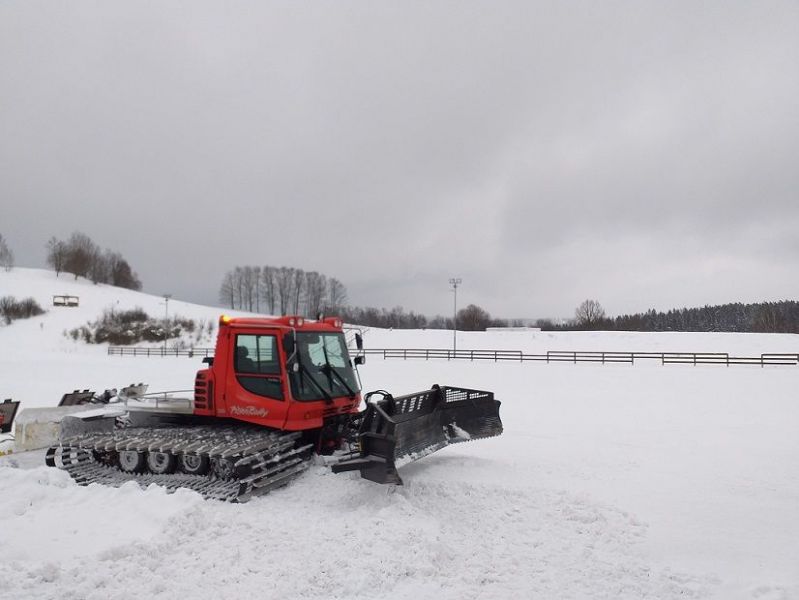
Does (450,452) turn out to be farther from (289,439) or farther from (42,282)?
(42,282)

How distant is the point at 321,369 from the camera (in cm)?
791

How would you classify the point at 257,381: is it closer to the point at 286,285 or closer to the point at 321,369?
the point at 321,369

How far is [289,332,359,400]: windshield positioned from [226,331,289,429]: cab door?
0.25 metres

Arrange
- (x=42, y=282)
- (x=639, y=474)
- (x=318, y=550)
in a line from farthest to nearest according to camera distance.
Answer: (x=42, y=282) < (x=639, y=474) < (x=318, y=550)

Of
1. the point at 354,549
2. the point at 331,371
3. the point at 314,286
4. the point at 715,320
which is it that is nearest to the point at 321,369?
the point at 331,371

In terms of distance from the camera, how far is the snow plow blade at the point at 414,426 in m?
6.41

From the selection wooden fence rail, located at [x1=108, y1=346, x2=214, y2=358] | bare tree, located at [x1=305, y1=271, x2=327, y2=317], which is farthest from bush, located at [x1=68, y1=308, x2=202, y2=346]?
Result: bare tree, located at [x1=305, y1=271, x2=327, y2=317]

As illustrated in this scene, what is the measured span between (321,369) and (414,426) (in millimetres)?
1630

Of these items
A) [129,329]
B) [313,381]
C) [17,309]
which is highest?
[17,309]

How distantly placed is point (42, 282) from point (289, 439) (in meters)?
98.0

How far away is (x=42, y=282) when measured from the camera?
3433 inches

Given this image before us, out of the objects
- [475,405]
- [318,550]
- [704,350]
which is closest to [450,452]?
[475,405]

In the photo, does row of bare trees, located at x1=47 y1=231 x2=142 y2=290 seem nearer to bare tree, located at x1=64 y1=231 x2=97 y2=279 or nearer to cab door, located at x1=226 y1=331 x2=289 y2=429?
bare tree, located at x1=64 y1=231 x2=97 y2=279

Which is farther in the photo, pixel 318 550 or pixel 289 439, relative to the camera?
pixel 289 439
